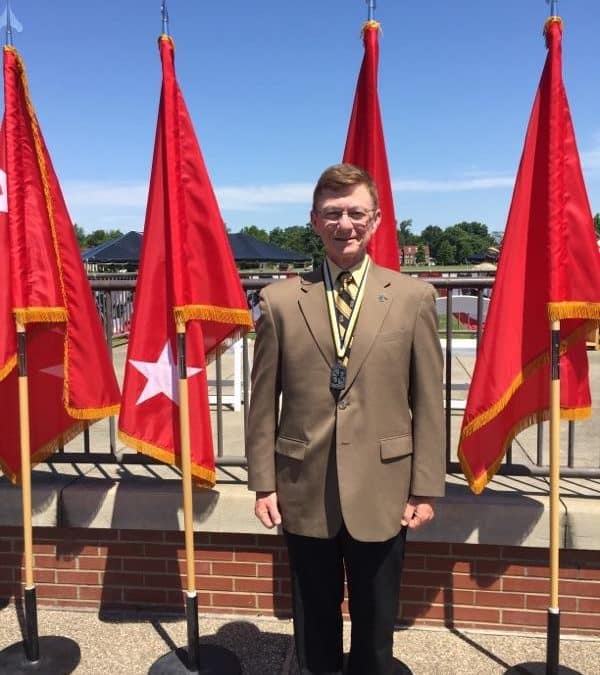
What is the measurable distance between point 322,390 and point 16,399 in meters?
1.98

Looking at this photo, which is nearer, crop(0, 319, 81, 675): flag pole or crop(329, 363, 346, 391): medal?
crop(329, 363, 346, 391): medal

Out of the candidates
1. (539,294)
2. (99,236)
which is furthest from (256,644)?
(99,236)

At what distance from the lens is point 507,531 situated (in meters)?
3.32

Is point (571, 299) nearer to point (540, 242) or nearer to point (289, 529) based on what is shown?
point (540, 242)

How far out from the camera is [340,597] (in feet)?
8.56

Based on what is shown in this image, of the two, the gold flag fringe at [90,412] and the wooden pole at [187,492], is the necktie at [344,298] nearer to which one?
the wooden pole at [187,492]

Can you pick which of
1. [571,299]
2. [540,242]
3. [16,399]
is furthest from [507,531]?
[16,399]

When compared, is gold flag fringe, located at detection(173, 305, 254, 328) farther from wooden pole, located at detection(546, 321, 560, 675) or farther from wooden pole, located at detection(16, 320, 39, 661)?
wooden pole, located at detection(546, 321, 560, 675)

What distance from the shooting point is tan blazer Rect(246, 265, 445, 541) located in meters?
2.29

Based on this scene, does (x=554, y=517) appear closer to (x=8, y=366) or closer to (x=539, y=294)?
(x=539, y=294)

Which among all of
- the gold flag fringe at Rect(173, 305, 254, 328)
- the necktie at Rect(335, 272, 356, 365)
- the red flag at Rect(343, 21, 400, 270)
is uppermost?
the red flag at Rect(343, 21, 400, 270)

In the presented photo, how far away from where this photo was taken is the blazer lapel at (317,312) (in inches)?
90.6

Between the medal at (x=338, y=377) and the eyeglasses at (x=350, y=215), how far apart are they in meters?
0.51

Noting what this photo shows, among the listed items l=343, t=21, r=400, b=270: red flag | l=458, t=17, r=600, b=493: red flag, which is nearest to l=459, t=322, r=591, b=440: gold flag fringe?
l=458, t=17, r=600, b=493: red flag
